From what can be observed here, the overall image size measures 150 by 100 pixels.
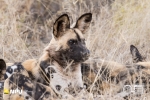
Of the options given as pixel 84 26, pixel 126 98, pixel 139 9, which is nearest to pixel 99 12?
pixel 139 9

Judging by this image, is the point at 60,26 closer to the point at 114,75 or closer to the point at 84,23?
the point at 84,23

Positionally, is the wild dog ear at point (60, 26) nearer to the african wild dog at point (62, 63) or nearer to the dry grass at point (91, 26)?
the african wild dog at point (62, 63)

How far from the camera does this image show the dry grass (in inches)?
209

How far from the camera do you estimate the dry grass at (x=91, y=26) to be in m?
5.31

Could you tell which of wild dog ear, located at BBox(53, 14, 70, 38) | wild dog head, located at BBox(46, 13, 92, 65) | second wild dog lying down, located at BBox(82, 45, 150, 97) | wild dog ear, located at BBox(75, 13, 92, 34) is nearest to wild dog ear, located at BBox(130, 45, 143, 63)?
second wild dog lying down, located at BBox(82, 45, 150, 97)

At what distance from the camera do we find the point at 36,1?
6.90 metres

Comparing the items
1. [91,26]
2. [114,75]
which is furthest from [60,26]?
[91,26]

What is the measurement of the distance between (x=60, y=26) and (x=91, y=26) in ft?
5.65

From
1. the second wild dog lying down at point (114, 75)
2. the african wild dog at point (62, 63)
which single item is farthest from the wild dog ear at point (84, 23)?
the second wild dog lying down at point (114, 75)

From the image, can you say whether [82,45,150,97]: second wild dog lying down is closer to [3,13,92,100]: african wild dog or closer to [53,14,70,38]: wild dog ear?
[3,13,92,100]: african wild dog

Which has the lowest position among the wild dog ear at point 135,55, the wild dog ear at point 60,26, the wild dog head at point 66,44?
the wild dog ear at point 135,55

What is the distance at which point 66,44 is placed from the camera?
4.23m

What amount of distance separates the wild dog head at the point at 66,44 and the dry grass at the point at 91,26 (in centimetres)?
62

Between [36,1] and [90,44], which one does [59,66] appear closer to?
[90,44]
